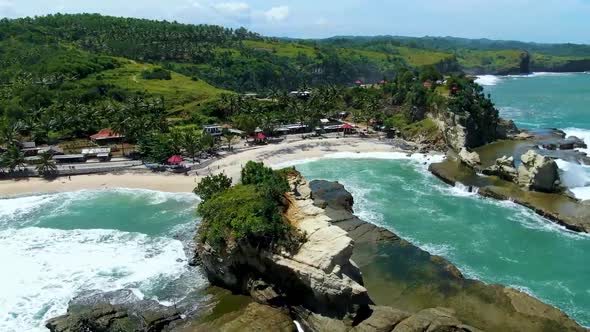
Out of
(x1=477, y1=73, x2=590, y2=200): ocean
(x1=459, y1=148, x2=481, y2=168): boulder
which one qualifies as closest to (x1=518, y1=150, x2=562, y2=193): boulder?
(x1=477, y1=73, x2=590, y2=200): ocean

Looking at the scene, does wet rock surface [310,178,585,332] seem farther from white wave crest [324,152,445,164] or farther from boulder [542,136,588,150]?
boulder [542,136,588,150]

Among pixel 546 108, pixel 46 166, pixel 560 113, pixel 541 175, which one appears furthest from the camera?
pixel 546 108

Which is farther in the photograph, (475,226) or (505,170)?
(505,170)

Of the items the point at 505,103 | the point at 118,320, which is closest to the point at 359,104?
the point at 505,103

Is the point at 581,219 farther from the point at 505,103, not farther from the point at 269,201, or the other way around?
the point at 505,103

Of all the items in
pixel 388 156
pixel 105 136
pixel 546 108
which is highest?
pixel 105 136

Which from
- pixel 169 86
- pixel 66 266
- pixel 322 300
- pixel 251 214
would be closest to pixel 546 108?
pixel 169 86

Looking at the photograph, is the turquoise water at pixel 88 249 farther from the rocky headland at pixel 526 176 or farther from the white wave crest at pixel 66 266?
the rocky headland at pixel 526 176

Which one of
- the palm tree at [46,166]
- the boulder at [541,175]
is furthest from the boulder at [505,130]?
the palm tree at [46,166]

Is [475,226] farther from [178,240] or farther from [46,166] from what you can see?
[46,166]
